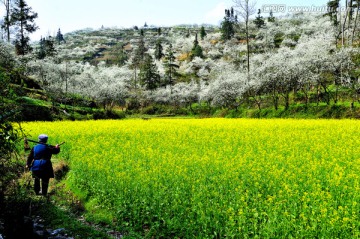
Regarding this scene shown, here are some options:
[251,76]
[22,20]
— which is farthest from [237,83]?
[22,20]

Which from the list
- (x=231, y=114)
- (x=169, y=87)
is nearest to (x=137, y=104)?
(x=169, y=87)

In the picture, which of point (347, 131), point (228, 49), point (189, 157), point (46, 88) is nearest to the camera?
point (189, 157)

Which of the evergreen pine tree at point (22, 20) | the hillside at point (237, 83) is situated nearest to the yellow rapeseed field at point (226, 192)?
the hillside at point (237, 83)

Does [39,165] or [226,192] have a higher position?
[39,165]

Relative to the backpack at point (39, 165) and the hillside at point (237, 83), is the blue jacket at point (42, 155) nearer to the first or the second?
the backpack at point (39, 165)

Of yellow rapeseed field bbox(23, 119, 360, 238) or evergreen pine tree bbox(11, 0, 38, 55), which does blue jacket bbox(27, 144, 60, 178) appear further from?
evergreen pine tree bbox(11, 0, 38, 55)

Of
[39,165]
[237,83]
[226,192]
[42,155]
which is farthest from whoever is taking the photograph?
[237,83]

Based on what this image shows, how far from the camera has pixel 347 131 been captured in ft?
65.6

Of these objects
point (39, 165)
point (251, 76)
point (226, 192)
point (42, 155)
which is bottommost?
point (226, 192)

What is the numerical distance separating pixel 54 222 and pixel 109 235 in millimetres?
1992

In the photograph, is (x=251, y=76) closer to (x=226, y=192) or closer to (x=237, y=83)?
(x=237, y=83)

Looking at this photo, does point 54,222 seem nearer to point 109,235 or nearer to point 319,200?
point 109,235

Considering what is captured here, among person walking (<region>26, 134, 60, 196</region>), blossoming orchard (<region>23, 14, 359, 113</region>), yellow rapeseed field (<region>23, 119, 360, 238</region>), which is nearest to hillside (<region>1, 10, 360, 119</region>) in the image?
blossoming orchard (<region>23, 14, 359, 113</region>)

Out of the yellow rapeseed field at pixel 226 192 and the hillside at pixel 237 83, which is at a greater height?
the hillside at pixel 237 83
